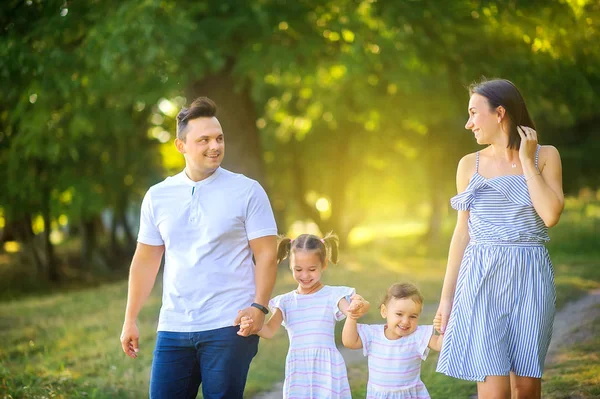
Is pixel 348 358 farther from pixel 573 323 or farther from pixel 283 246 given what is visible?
pixel 283 246

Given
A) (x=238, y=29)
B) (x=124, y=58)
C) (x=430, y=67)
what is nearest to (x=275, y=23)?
(x=238, y=29)

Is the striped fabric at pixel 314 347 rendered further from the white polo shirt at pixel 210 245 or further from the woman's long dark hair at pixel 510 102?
the woman's long dark hair at pixel 510 102

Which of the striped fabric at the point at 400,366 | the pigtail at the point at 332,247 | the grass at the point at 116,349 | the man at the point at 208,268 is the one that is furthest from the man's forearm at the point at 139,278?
the grass at the point at 116,349

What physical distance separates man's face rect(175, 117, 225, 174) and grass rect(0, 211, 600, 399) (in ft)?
11.3

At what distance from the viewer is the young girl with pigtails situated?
487cm

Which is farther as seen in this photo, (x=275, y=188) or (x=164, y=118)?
(x=275, y=188)

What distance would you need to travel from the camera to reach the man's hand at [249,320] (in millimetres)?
4410

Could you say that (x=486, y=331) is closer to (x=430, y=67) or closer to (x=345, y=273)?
(x=430, y=67)

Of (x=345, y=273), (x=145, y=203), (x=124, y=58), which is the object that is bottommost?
(x=345, y=273)

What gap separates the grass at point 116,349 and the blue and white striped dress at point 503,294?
2.37 m

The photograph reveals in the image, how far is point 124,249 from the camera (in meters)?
29.2

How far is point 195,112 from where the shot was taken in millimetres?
4598

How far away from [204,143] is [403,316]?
1.58 m

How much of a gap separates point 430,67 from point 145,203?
34.1 feet
